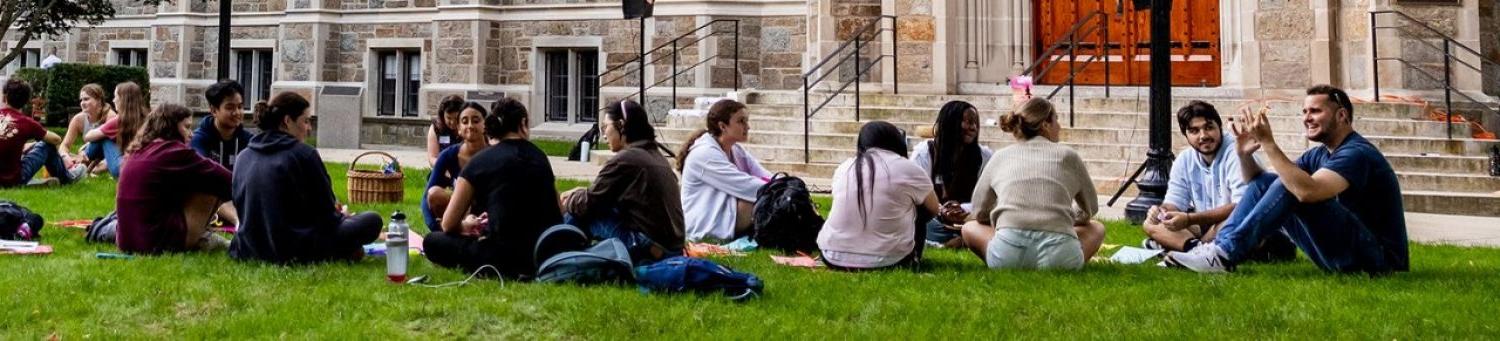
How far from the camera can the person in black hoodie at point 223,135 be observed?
8.02 metres

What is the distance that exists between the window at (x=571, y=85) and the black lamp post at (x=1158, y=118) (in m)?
13.6

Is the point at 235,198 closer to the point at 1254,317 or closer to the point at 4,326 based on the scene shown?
the point at 4,326

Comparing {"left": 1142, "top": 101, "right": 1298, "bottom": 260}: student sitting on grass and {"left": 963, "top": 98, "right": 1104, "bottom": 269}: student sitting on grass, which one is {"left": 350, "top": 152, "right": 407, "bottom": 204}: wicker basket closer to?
{"left": 963, "top": 98, "right": 1104, "bottom": 269}: student sitting on grass

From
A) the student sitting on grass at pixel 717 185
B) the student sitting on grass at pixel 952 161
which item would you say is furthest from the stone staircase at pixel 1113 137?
the student sitting on grass at pixel 717 185

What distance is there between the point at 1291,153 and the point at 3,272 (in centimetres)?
1017

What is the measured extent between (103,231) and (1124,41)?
36.0 ft

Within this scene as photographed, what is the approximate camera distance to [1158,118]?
31.5ft

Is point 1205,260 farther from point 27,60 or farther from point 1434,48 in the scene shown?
point 27,60

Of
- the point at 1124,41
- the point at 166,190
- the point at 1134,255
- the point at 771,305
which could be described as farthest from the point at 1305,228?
the point at 1124,41

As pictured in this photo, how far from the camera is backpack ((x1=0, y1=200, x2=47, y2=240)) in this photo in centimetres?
750

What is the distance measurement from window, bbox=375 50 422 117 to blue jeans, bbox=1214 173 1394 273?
19167 mm

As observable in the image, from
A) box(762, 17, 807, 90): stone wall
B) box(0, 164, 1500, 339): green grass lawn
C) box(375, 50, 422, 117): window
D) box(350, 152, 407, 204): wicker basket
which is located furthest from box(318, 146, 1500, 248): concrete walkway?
box(375, 50, 422, 117): window

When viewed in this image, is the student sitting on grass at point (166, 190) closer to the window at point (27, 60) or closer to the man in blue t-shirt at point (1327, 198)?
the man in blue t-shirt at point (1327, 198)

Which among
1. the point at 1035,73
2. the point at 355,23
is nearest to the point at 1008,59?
the point at 1035,73
